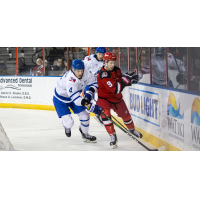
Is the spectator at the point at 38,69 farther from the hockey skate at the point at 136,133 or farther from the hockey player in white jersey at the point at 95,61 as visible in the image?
the hockey skate at the point at 136,133

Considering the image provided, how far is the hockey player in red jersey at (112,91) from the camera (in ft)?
10.6

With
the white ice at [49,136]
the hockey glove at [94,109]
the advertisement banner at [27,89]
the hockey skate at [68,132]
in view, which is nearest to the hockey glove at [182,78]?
the white ice at [49,136]

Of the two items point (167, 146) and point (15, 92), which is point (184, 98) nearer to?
point (167, 146)

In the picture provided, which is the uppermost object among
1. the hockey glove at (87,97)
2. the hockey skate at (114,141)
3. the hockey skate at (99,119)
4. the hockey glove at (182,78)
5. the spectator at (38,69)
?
the spectator at (38,69)

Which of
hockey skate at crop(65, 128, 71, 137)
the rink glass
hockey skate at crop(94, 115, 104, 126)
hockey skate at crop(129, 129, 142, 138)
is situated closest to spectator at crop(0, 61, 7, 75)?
the rink glass

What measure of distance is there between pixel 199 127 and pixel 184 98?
34 centimetres

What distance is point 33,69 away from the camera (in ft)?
14.3

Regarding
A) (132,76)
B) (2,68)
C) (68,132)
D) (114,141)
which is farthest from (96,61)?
(2,68)

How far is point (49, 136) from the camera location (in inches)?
132

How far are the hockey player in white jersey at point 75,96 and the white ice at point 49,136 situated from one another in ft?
0.20

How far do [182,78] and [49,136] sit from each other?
1502mm

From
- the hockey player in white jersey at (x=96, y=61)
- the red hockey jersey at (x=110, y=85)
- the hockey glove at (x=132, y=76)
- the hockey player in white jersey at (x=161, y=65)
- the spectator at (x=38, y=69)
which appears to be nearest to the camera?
the hockey player in white jersey at (x=161, y=65)
